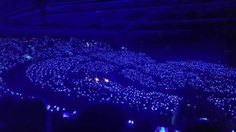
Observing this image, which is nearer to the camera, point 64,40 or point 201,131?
point 201,131

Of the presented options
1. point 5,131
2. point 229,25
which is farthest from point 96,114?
point 229,25

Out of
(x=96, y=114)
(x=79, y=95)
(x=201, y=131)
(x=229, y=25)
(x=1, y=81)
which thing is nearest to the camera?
(x=201, y=131)

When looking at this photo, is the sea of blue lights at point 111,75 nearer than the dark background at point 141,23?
No

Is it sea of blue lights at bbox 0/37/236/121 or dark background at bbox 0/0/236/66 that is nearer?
dark background at bbox 0/0/236/66

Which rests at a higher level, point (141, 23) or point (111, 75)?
point (141, 23)

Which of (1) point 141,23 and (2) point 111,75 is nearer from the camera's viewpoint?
(1) point 141,23

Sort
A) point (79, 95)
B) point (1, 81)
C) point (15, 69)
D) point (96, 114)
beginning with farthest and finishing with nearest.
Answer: point (15, 69)
point (1, 81)
point (79, 95)
point (96, 114)

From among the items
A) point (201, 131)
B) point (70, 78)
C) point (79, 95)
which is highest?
point (70, 78)

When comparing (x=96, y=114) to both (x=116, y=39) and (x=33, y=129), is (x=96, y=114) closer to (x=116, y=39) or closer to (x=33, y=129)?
(x=33, y=129)
